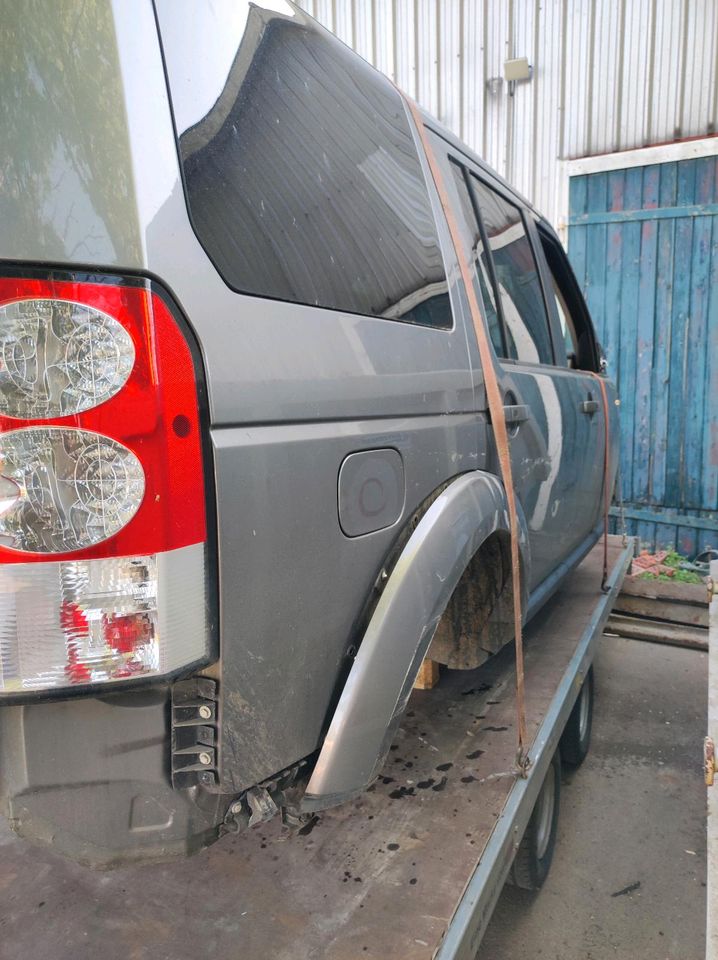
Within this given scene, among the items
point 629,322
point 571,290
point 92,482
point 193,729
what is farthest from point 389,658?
point 629,322

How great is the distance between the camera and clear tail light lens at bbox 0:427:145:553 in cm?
97

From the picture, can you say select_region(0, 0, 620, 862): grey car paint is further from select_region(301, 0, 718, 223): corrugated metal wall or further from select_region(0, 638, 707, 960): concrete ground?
select_region(301, 0, 718, 223): corrugated metal wall

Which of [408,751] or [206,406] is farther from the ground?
[206,406]

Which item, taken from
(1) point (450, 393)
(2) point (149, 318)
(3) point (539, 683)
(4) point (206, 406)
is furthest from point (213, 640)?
(3) point (539, 683)

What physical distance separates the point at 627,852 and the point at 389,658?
1.96 meters

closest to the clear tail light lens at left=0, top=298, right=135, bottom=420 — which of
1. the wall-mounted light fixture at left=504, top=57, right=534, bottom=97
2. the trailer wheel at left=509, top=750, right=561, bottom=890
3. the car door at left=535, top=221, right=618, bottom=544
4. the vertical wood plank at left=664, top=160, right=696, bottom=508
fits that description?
the trailer wheel at left=509, top=750, right=561, bottom=890

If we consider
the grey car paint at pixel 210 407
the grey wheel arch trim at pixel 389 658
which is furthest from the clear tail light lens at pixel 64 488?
the grey wheel arch trim at pixel 389 658

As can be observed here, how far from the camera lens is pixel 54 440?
0.98 m

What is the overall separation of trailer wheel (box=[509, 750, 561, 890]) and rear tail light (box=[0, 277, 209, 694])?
1645 millimetres

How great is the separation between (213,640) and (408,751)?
3.69 feet

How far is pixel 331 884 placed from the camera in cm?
152

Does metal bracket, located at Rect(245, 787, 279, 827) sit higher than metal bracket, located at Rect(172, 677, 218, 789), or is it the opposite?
metal bracket, located at Rect(172, 677, 218, 789)

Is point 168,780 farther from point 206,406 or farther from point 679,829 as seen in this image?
point 679,829

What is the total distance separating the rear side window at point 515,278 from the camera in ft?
8.06
